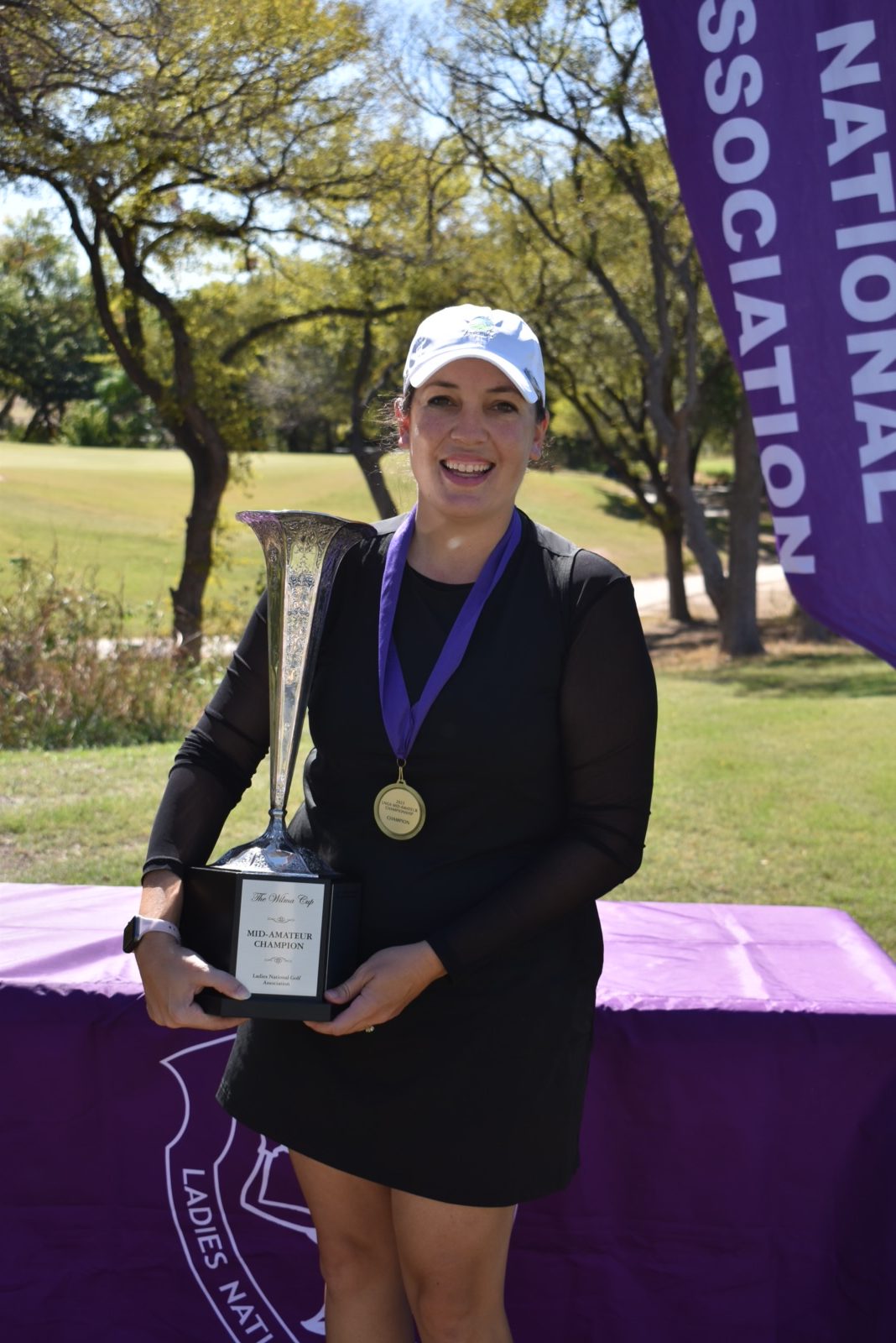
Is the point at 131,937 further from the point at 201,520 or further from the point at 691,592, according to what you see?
the point at 691,592

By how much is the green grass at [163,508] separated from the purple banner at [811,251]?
14.7 m

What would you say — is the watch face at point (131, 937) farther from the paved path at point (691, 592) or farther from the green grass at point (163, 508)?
the paved path at point (691, 592)

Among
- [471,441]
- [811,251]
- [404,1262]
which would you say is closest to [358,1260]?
[404,1262]

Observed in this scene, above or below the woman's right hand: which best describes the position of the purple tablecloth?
below

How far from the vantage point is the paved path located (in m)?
32.6

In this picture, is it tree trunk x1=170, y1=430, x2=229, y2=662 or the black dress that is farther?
tree trunk x1=170, y1=430, x2=229, y2=662

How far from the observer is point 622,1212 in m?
2.68

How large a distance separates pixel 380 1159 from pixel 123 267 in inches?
681

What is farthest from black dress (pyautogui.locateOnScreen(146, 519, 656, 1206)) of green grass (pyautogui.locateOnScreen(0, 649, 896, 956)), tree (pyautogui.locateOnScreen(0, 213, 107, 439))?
tree (pyautogui.locateOnScreen(0, 213, 107, 439))

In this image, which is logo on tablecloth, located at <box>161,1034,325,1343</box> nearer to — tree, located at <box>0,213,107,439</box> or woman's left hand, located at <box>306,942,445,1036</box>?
woman's left hand, located at <box>306,942,445,1036</box>

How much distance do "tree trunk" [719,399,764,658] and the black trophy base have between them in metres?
19.5

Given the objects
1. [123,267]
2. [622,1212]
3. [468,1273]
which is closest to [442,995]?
[468,1273]

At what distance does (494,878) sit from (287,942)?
1.05 ft

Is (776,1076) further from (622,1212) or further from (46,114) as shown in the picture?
(46,114)
